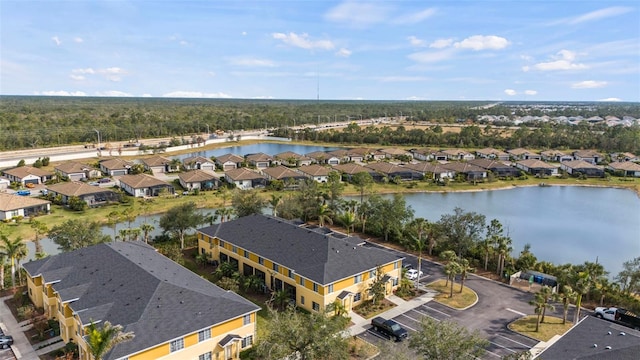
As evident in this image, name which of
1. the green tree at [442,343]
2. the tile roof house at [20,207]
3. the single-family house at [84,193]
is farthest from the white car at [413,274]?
the tile roof house at [20,207]

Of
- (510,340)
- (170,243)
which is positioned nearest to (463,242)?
(510,340)

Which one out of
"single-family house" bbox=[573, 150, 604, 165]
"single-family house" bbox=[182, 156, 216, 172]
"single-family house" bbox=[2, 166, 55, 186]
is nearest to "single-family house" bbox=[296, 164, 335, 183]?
"single-family house" bbox=[182, 156, 216, 172]

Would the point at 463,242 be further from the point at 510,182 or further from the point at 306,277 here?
the point at 510,182

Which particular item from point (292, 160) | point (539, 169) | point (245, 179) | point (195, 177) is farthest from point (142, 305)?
point (539, 169)

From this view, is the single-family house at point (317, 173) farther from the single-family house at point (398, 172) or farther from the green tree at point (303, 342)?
the green tree at point (303, 342)

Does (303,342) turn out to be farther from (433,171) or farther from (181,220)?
(433,171)
